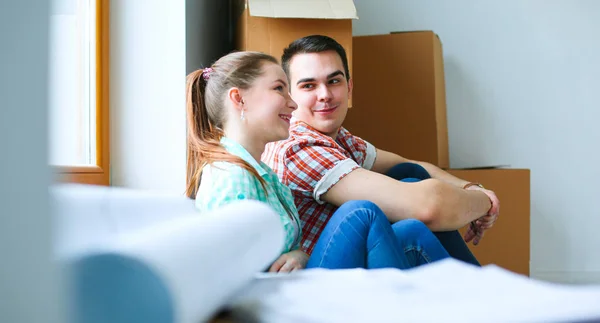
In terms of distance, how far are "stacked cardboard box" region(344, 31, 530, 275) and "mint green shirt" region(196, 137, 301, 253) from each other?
4.01 ft

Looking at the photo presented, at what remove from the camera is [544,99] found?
273 centimetres

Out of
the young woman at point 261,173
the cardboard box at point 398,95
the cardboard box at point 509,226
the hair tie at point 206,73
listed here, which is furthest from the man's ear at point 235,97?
the cardboard box at point 509,226

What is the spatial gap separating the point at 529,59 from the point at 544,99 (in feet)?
0.68

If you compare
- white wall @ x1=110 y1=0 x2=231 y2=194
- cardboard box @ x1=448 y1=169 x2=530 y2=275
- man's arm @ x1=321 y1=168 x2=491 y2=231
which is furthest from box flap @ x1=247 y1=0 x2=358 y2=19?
cardboard box @ x1=448 y1=169 x2=530 y2=275

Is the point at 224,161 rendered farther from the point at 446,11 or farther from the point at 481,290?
the point at 446,11

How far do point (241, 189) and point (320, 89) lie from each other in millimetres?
622

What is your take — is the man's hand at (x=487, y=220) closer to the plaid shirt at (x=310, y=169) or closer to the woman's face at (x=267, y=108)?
the plaid shirt at (x=310, y=169)

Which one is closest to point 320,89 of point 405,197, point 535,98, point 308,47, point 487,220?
point 308,47

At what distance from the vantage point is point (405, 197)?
1188 millimetres

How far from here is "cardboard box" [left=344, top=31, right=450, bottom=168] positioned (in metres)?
2.30

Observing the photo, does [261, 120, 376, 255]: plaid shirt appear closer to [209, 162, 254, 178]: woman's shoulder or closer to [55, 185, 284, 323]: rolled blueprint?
[209, 162, 254, 178]: woman's shoulder

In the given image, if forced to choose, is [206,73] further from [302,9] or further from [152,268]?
[152,268]

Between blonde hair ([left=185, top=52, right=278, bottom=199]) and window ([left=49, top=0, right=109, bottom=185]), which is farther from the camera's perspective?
window ([left=49, top=0, right=109, bottom=185])

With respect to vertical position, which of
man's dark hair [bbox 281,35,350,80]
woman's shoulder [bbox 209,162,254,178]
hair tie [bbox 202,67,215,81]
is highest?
man's dark hair [bbox 281,35,350,80]
